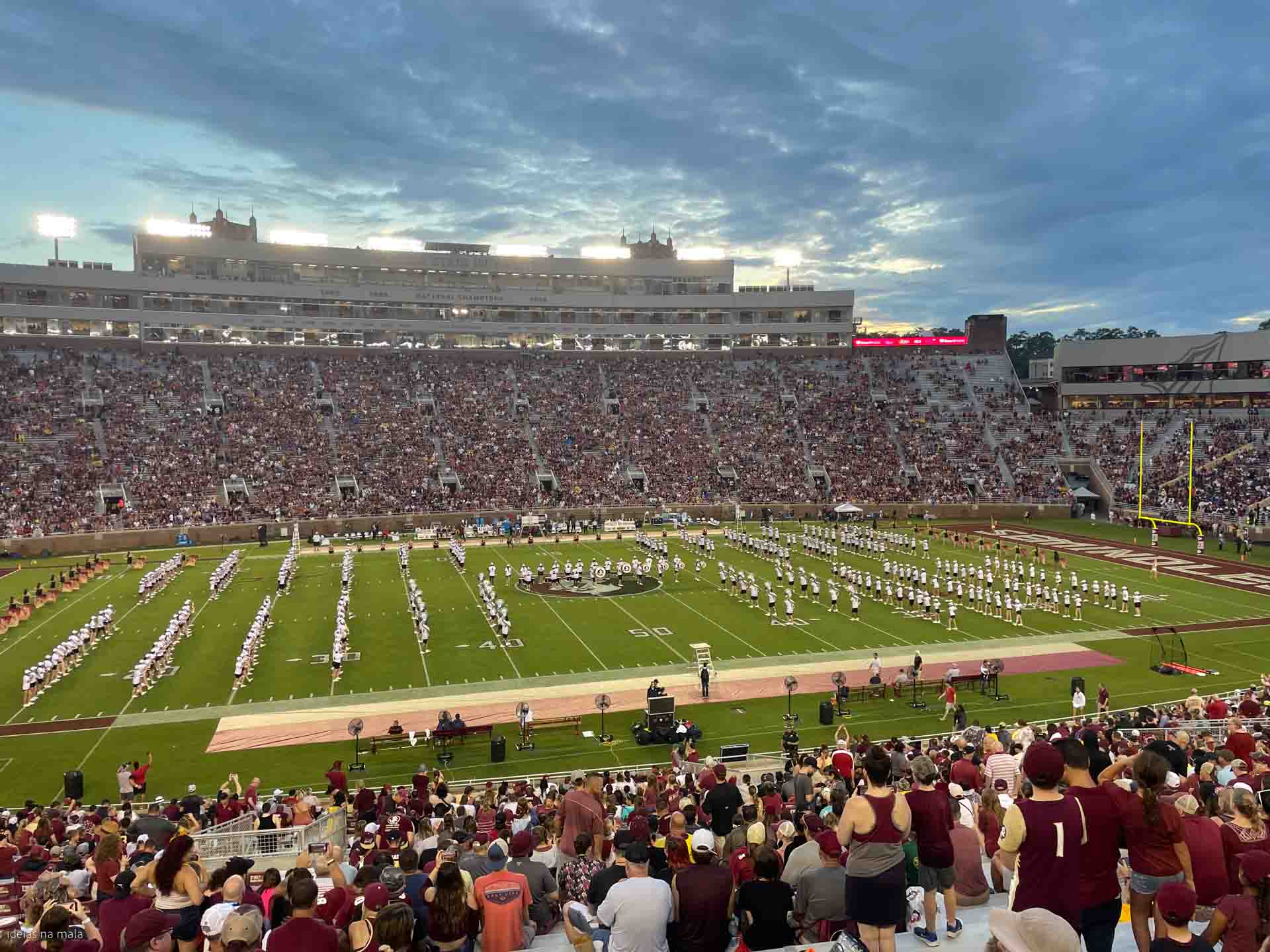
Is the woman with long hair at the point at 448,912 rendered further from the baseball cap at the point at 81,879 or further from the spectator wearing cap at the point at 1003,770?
the spectator wearing cap at the point at 1003,770

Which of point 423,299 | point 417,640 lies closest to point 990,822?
point 417,640

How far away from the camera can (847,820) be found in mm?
5188

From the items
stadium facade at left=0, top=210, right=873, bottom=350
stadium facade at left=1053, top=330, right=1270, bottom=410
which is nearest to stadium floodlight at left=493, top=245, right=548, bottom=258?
stadium facade at left=0, top=210, right=873, bottom=350

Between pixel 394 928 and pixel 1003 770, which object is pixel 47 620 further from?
pixel 394 928

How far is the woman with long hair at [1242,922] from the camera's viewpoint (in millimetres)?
4855

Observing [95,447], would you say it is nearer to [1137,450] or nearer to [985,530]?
[985,530]

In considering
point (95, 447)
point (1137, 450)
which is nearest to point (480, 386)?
point (95, 447)

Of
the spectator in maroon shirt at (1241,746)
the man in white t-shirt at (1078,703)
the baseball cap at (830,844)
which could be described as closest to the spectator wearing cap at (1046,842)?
the baseball cap at (830,844)

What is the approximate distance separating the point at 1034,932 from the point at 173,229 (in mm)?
81378

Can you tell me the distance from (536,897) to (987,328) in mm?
75095

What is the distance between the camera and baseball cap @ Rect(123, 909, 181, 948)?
17.9 ft

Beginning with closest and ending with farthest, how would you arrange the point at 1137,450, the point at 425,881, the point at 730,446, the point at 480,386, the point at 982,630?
the point at 425,881
the point at 982,630
the point at 1137,450
the point at 730,446
the point at 480,386

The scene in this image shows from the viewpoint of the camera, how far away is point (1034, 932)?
11.0 ft

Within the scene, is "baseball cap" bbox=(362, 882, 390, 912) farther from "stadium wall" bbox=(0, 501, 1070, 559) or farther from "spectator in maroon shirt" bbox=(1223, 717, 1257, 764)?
"stadium wall" bbox=(0, 501, 1070, 559)
